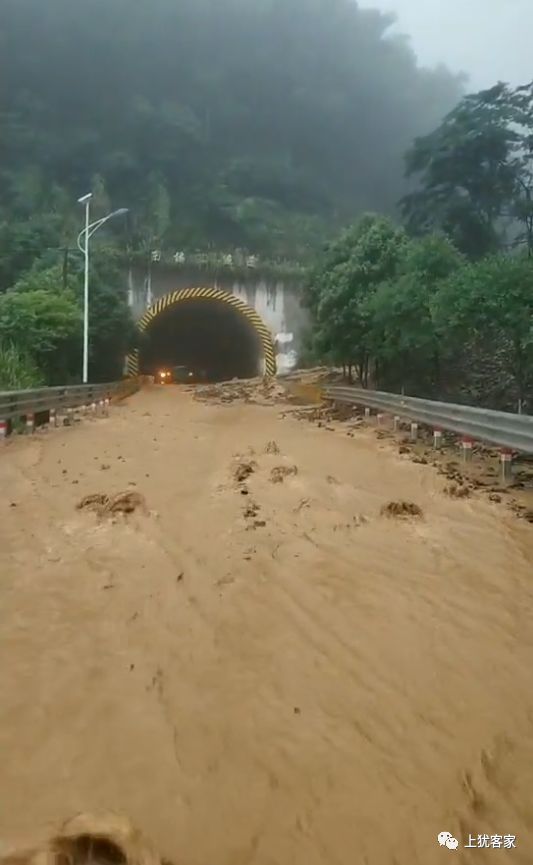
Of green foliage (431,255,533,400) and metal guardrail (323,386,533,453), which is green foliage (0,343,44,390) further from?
green foliage (431,255,533,400)

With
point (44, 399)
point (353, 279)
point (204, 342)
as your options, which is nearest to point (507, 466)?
point (44, 399)

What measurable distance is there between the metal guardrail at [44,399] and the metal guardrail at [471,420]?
7.35 meters

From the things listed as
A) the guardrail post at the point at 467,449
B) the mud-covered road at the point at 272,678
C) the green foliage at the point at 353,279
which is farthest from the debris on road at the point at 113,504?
the green foliage at the point at 353,279

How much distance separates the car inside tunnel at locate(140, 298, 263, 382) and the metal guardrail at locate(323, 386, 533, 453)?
98.5 feet

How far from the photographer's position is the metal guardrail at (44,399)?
13.0 m

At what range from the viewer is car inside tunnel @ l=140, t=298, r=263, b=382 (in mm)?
46625

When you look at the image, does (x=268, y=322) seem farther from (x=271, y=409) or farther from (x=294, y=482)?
(x=294, y=482)

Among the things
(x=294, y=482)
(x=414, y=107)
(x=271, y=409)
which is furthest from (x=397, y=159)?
(x=294, y=482)

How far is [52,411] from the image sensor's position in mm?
16516

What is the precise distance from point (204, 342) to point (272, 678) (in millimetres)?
55338

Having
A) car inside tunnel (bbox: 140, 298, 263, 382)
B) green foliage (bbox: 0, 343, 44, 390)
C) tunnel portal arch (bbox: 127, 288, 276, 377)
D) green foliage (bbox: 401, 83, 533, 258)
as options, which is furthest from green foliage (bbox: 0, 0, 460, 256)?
green foliage (bbox: 0, 343, 44, 390)

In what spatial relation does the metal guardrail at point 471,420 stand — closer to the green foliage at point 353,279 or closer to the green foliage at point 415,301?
the green foliage at point 415,301

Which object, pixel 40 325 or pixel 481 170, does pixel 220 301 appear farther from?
pixel 40 325

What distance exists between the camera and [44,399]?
608 inches
